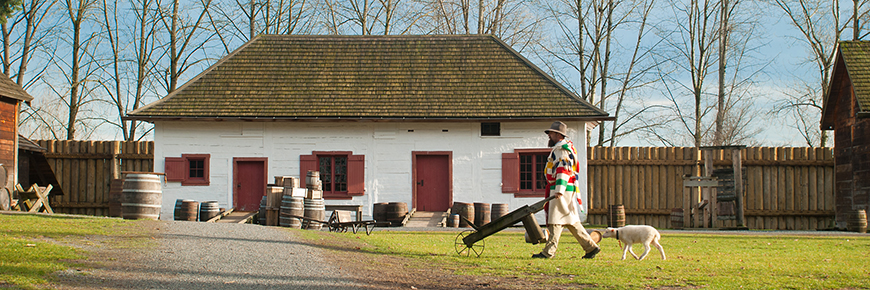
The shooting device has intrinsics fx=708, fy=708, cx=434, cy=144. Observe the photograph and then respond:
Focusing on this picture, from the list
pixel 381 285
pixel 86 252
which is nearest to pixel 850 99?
pixel 381 285

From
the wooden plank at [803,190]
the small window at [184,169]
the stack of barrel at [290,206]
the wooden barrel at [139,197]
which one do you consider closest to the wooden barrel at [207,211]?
the stack of barrel at [290,206]

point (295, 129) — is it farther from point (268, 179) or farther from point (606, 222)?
point (606, 222)

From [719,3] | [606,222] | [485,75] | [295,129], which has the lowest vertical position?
[606,222]

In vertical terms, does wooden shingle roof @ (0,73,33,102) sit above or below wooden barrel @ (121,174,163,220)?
above

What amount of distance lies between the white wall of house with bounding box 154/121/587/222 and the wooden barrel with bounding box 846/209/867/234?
22.4 feet

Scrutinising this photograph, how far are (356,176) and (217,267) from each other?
12903 millimetres

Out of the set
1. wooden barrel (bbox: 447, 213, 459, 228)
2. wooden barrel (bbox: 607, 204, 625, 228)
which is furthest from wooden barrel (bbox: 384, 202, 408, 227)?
wooden barrel (bbox: 607, 204, 625, 228)

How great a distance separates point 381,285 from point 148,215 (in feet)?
24.7

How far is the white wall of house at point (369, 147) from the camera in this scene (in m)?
20.0

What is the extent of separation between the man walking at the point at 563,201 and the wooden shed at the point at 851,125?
1223 centimetres

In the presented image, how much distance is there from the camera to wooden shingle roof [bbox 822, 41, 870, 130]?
1823 centimetres

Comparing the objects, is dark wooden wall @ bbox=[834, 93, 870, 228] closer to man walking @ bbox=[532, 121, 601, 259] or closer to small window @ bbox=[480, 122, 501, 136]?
small window @ bbox=[480, 122, 501, 136]

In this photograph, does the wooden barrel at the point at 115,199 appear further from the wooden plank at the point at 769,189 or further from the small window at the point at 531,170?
the wooden plank at the point at 769,189

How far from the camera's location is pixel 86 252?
7.61 metres
